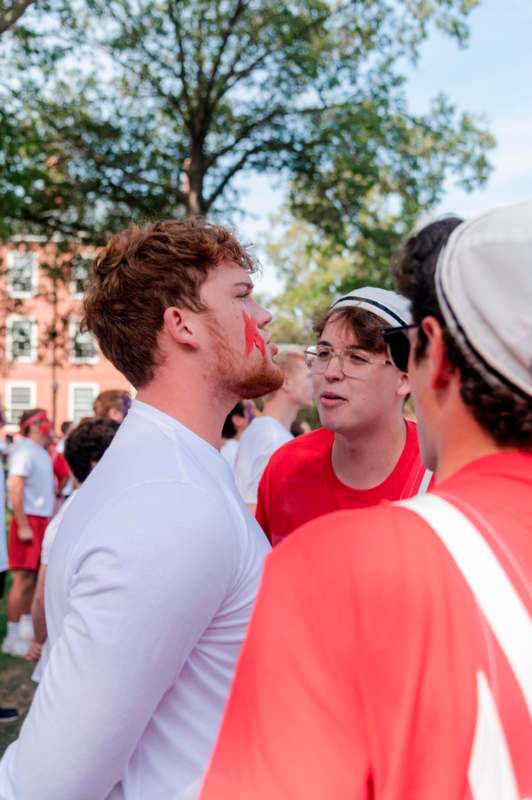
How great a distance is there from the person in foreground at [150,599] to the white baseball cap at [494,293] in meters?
0.70

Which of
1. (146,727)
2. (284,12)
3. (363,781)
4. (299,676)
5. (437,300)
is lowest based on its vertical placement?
(146,727)

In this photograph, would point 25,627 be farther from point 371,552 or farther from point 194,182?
point 194,182

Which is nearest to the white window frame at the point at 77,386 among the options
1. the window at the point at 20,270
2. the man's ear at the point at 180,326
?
the window at the point at 20,270

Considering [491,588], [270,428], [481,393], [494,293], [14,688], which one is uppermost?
[494,293]

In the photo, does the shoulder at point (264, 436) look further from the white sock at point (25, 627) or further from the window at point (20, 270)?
the window at point (20, 270)

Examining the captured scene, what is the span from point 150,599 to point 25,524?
658cm

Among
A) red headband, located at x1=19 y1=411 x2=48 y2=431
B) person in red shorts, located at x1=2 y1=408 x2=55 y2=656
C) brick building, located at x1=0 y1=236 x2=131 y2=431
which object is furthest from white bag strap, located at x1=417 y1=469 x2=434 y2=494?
brick building, located at x1=0 y1=236 x2=131 y2=431

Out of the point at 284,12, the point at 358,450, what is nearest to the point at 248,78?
the point at 284,12

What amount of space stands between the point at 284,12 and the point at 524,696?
52.2 ft

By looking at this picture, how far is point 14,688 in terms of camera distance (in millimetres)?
6230

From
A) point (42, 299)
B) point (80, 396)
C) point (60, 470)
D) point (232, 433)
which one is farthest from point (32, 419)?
point (80, 396)

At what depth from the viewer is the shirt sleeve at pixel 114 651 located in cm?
143

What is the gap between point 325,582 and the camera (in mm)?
909

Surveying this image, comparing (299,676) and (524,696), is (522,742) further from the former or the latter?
(299,676)
